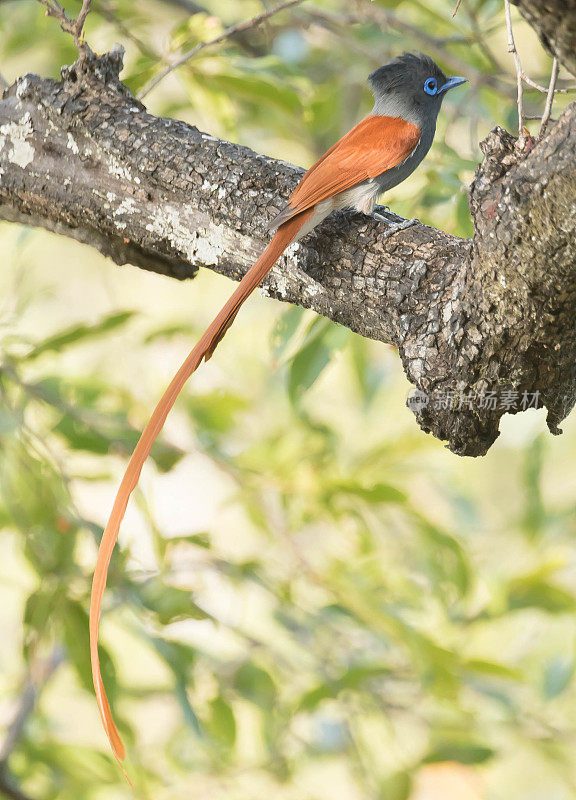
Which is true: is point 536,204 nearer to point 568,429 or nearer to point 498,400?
point 498,400

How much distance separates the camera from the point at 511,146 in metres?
1.00

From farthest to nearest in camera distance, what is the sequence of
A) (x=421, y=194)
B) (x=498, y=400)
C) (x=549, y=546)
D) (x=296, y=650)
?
(x=296, y=650) < (x=549, y=546) < (x=421, y=194) < (x=498, y=400)

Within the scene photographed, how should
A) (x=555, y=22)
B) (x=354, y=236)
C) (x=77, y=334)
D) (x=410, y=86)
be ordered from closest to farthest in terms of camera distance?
1. (x=555, y=22)
2. (x=354, y=236)
3. (x=410, y=86)
4. (x=77, y=334)

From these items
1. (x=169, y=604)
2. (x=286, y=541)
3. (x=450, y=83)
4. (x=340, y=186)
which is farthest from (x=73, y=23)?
Result: (x=286, y=541)

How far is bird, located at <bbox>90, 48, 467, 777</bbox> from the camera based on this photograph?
104cm

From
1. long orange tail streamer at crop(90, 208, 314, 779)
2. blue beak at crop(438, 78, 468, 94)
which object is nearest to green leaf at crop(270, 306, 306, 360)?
blue beak at crop(438, 78, 468, 94)

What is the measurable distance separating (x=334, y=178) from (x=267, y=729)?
153 cm

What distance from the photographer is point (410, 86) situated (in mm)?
1709

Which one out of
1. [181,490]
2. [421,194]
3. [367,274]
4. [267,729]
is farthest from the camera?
[181,490]

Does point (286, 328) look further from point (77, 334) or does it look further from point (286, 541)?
point (286, 541)

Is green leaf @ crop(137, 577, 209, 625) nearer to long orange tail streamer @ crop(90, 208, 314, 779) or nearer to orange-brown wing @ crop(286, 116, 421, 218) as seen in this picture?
long orange tail streamer @ crop(90, 208, 314, 779)

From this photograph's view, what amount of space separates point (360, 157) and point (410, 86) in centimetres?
38

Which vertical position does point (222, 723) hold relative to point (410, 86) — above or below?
below

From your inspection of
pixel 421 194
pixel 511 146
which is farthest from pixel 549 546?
pixel 511 146
